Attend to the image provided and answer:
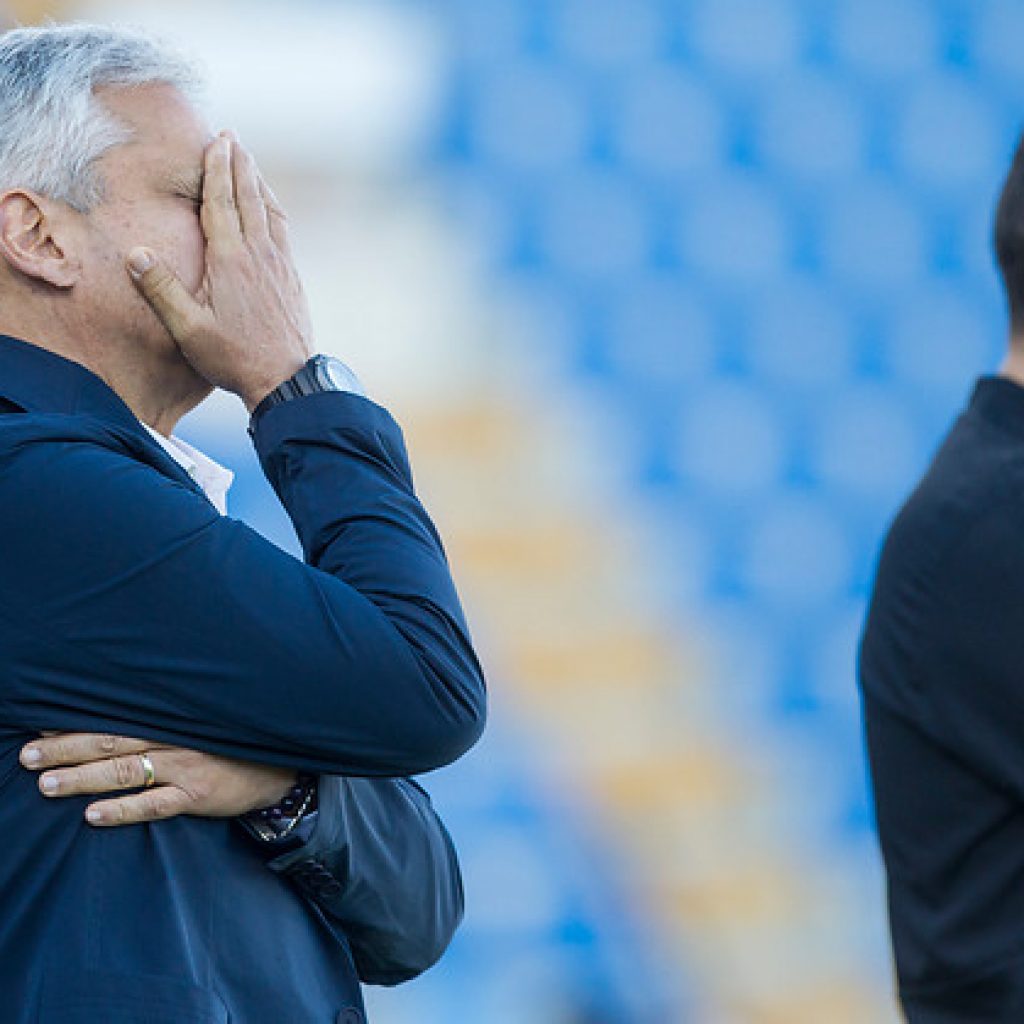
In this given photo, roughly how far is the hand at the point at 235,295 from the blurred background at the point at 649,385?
1342 millimetres

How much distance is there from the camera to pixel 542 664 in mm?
2705

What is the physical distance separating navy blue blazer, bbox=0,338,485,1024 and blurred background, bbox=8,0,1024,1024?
149cm

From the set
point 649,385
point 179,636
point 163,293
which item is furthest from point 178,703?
point 649,385

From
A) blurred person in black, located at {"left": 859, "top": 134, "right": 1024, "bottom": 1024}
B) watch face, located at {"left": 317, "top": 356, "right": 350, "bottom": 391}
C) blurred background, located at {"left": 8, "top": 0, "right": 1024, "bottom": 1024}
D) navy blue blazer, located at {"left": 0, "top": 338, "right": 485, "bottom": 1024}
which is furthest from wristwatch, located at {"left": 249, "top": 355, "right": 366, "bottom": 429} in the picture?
blurred background, located at {"left": 8, "top": 0, "right": 1024, "bottom": 1024}

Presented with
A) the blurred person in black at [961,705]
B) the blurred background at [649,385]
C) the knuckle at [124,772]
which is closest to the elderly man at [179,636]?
the knuckle at [124,772]

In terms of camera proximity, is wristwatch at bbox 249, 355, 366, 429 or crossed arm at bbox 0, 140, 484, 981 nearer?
crossed arm at bbox 0, 140, 484, 981

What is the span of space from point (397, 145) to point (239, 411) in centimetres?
52

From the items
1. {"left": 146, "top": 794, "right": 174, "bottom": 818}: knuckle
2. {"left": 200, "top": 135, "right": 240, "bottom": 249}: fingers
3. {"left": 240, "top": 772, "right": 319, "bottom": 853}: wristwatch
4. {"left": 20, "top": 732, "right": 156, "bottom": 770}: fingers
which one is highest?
{"left": 200, "top": 135, "right": 240, "bottom": 249}: fingers

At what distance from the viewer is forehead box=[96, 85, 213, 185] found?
1.15m

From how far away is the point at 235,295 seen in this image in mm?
1148

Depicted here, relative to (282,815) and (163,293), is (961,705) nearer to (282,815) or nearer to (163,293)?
(282,815)

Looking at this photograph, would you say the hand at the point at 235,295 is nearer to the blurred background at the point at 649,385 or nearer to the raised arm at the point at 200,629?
the raised arm at the point at 200,629

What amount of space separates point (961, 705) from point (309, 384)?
1.51 feet

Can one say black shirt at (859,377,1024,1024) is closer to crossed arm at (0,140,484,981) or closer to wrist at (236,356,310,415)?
crossed arm at (0,140,484,981)
